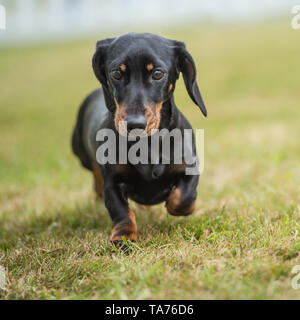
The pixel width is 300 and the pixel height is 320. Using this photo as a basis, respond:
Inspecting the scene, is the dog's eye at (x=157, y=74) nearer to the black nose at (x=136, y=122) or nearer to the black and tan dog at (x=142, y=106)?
the black and tan dog at (x=142, y=106)

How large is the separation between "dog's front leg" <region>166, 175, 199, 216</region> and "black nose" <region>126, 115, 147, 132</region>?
71 cm

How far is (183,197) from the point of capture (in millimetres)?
3320

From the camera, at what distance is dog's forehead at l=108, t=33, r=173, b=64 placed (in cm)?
300

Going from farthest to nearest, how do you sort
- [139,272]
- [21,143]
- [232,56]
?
[232,56]
[21,143]
[139,272]

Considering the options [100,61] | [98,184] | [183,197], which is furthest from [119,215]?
[98,184]

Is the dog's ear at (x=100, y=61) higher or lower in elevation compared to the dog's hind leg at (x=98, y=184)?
higher

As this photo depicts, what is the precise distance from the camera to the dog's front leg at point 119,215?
10.4ft

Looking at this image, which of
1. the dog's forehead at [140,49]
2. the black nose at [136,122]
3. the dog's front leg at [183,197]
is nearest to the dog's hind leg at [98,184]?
the dog's front leg at [183,197]

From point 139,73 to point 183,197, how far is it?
2.83 ft

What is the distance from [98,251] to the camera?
313 centimetres

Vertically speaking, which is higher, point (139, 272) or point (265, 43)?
point (265, 43)
